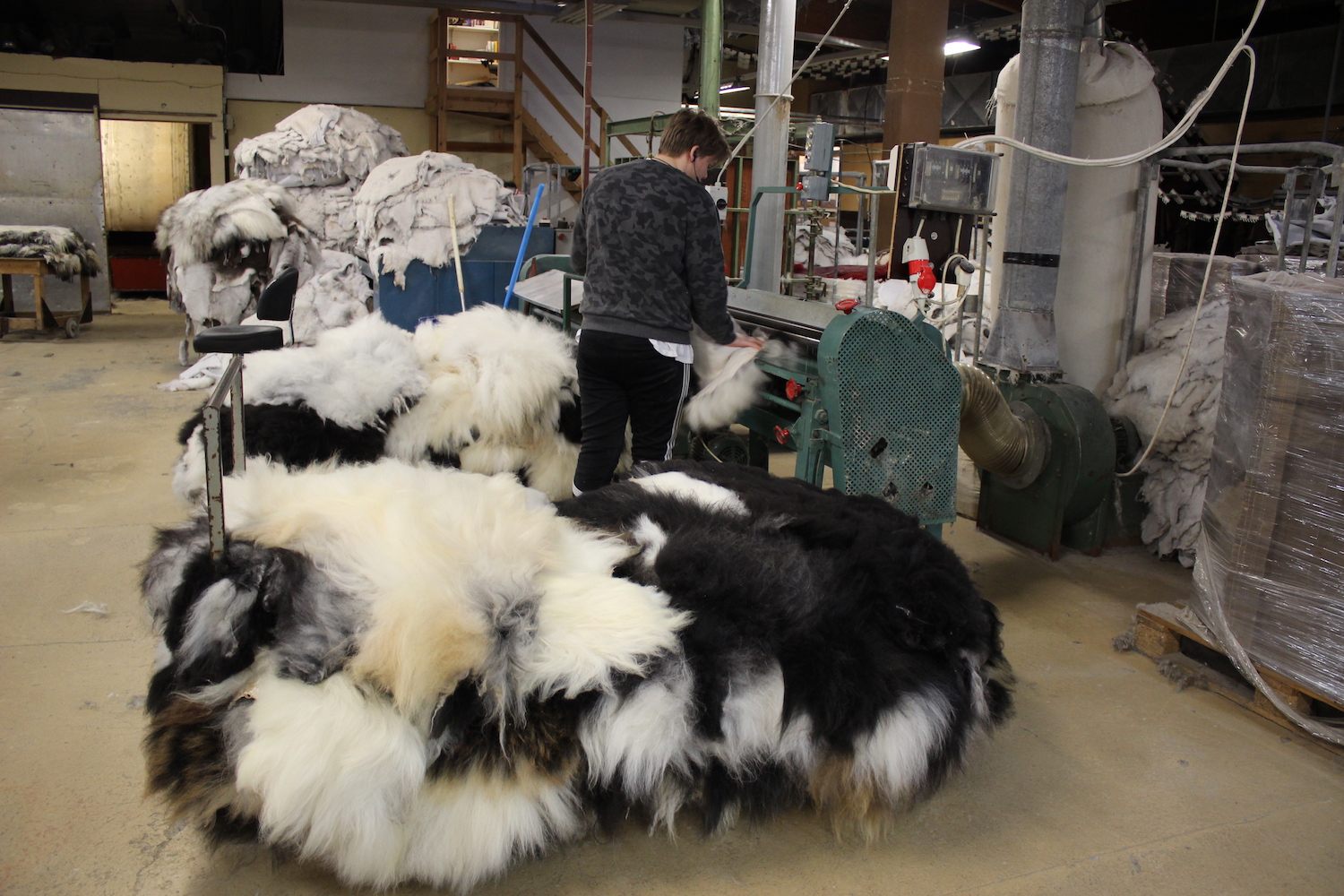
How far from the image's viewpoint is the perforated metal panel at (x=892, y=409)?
2.77 metres


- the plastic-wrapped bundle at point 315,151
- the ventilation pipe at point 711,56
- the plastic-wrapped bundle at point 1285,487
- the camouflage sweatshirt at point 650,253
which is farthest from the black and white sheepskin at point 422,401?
the plastic-wrapped bundle at point 315,151

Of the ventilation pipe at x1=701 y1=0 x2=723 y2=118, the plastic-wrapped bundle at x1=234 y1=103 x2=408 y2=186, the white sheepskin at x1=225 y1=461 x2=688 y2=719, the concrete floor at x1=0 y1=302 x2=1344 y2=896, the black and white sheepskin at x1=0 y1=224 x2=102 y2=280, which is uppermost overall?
the ventilation pipe at x1=701 y1=0 x2=723 y2=118

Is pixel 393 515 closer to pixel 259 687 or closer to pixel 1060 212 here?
pixel 259 687

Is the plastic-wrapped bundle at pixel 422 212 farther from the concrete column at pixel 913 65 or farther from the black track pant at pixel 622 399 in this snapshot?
the concrete column at pixel 913 65

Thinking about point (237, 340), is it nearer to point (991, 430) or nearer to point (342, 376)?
point (342, 376)

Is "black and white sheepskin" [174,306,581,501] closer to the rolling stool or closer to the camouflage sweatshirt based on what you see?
the camouflage sweatshirt

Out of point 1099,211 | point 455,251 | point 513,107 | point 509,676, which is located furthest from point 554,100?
point 509,676

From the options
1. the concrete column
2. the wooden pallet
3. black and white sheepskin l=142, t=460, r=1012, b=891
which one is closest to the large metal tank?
the wooden pallet

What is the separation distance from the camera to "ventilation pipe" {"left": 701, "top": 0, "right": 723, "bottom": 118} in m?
6.64

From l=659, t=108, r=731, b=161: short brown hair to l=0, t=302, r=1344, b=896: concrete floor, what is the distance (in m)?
1.78

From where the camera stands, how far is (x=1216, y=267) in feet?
A: 12.0

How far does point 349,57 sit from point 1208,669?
32.3 feet

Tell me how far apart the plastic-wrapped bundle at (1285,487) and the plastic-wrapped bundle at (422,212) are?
4.80 metres

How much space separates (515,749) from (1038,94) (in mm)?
3066
